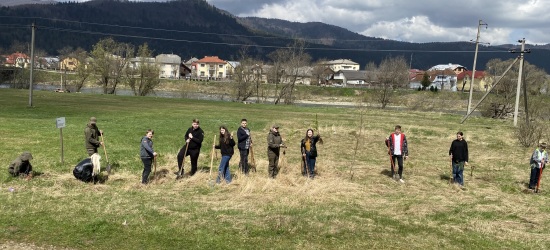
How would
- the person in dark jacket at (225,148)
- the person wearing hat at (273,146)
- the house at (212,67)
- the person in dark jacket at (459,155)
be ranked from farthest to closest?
1. the house at (212,67)
2. the person in dark jacket at (459,155)
3. the person wearing hat at (273,146)
4. the person in dark jacket at (225,148)

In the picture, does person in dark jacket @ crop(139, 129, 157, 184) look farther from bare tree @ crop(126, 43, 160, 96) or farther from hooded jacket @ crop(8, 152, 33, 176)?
bare tree @ crop(126, 43, 160, 96)

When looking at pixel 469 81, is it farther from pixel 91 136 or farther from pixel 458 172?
pixel 91 136

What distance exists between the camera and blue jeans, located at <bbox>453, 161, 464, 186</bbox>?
13477 mm

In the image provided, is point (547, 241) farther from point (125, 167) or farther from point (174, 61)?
point (174, 61)

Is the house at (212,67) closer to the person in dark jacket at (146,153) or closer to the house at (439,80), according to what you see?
the house at (439,80)

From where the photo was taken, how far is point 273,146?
13.1 m

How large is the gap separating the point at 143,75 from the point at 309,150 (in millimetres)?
57352

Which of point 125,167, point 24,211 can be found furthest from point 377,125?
point 24,211

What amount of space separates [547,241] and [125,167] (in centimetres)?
1258

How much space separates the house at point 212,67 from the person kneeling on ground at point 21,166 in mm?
152205

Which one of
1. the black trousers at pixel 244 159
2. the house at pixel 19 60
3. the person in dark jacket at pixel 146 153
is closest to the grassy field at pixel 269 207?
the person in dark jacket at pixel 146 153

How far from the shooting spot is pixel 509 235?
27.9ft

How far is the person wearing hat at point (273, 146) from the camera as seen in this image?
13031 mm

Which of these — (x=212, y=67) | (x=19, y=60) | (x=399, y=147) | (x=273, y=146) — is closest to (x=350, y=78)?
(x=212, y=67)
